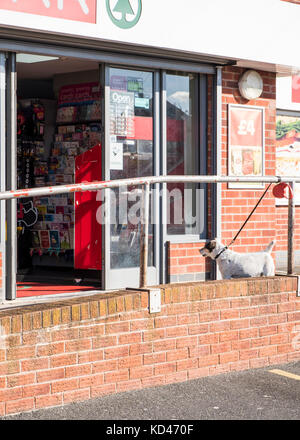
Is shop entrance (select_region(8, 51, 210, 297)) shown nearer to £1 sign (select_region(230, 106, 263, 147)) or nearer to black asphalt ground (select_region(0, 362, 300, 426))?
£1 sign (select_region(230, 106, 263, 147))

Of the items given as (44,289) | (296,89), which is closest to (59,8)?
(44,289)

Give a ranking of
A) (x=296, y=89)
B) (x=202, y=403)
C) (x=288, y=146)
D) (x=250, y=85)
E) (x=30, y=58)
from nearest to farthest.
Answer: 1. (x=202, y=403)
2. (x=30, y=58)
3. (x=250, y=85)
4. (x=296, y=89)
5. (x=288, y=146)

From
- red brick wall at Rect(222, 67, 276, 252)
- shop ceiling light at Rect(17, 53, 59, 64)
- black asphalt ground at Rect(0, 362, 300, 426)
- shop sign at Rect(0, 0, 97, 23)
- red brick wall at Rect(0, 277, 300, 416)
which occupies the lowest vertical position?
black asphalt ground at Rect(0, 362, 300, 426)

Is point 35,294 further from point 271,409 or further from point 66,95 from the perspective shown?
point 271,409

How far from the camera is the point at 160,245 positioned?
374 inches

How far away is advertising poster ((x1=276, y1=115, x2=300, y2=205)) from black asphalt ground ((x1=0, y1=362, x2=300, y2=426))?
6.63 meters

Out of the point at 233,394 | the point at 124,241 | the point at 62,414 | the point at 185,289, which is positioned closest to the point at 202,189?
the point at 124,241

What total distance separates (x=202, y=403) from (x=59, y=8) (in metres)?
4.49

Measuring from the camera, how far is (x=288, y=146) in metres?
12.7

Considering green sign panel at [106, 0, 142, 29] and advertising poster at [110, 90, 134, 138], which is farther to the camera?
advertising poster at [110, 90, 134, 138]

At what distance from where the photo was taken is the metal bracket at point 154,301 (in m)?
5.99

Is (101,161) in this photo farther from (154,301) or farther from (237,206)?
(154,301)

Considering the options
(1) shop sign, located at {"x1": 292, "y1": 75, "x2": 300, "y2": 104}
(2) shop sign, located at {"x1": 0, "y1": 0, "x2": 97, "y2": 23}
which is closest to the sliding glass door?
(2) shop sign, located at {"x1": 0, "y1": 0, "x2": 97, "y2": 23}

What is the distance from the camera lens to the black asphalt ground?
5.20 meters
